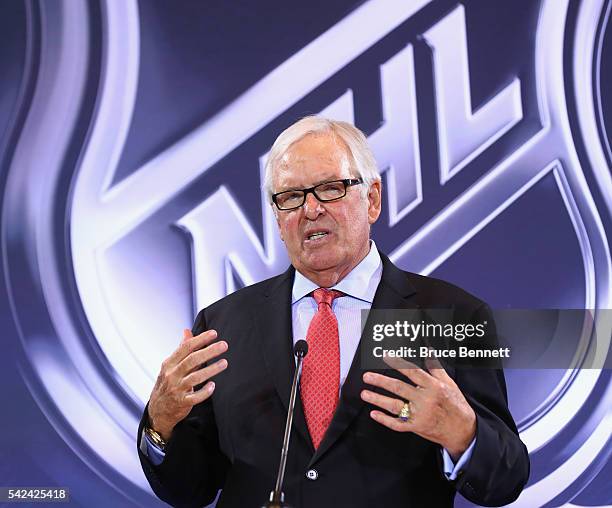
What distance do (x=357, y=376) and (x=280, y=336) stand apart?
0.78 feet

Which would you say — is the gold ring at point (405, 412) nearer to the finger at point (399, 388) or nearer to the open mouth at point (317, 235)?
the finger at point (399, 388)

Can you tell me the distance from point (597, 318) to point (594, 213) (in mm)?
357

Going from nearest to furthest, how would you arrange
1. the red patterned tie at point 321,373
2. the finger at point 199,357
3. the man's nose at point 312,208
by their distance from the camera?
the finger at point 199,357 < the red patterned tie at point 321,373 < the man's nose at point 312,208

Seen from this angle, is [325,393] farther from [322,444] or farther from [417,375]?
[417,375]

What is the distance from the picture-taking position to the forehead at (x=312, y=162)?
2.04 meters

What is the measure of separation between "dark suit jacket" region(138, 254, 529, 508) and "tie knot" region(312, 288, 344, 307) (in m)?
0.09

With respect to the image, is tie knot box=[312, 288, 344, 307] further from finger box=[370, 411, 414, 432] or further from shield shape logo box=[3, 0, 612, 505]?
shield shape logo box=[3, 0, 612, 505]

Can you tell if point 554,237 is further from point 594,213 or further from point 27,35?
point 27,35

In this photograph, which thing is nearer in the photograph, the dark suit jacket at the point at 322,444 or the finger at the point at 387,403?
the finger at the point at 387,403

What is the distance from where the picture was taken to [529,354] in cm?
233

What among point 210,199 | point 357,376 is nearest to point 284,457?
point 357,376

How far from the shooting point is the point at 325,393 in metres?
1.88

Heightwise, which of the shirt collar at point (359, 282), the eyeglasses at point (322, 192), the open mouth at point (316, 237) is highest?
the eyeglasses at point (322, 192)

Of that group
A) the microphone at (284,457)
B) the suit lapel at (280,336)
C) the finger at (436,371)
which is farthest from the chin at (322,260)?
the finger at (436,371)
